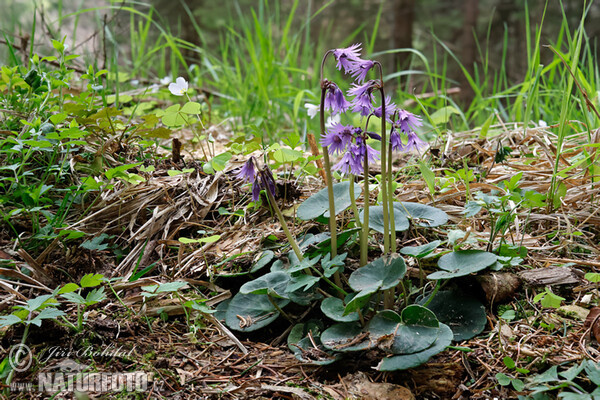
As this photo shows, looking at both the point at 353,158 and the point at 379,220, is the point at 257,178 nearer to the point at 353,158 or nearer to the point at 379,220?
the point at 353,158

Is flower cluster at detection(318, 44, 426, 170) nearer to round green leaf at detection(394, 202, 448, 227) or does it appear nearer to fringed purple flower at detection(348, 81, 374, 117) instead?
fringed purple flower at detection(348, 81, 374, 117)

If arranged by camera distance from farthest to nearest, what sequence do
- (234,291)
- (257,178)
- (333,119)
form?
(333,119) → (234,291) → (257,178)

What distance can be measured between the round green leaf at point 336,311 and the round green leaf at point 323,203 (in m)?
0.26

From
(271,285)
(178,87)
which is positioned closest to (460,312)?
(271,285)

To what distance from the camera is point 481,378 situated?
43.2 inches

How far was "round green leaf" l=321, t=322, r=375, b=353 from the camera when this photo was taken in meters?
1.10

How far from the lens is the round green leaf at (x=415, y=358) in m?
1.04

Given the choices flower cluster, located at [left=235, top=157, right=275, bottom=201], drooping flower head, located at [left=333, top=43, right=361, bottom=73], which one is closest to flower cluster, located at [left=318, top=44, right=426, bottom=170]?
drooping flower head, located at [left=333, top=43, right=361, bottom=73]

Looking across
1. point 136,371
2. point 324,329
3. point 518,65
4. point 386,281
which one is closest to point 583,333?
point 386,281

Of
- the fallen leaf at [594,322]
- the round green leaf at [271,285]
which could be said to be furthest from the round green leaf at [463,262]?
the round green leaf at [271,285]

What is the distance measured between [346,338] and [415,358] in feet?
0.59

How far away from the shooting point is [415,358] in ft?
3.43

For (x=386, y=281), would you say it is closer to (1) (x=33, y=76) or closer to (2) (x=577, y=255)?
(2) (x=577, y=255)

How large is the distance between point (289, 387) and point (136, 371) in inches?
15.1
